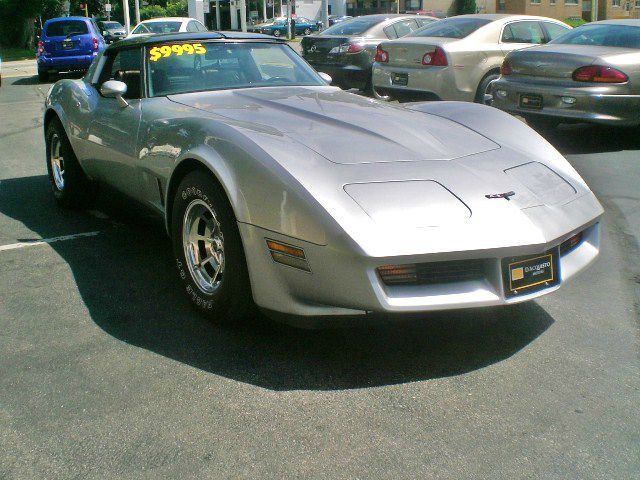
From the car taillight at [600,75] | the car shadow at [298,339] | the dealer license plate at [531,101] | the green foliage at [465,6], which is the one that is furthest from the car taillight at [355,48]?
the green foliage at [465,6]

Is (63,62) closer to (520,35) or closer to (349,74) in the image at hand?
(349,74)

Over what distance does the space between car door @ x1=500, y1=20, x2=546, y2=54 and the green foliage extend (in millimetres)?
52004

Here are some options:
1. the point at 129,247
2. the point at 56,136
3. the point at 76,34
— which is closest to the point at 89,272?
the point at 129,247

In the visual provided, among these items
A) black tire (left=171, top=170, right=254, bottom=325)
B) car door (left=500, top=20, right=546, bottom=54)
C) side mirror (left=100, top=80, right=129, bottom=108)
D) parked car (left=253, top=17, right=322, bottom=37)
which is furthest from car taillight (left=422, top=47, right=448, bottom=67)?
parked car (left=253, top=17, right=322, bottom=37)

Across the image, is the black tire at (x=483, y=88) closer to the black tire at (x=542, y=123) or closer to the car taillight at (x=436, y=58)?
the car taillight at (x=436, y=58)

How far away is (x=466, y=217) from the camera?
3.26 metres

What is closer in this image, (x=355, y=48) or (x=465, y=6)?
(x=355, y=48)

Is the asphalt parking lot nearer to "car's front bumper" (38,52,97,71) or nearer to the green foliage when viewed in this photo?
"car's front bumper" (38,52,97,71)

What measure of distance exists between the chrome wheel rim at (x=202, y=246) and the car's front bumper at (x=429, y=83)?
6657 millimetres

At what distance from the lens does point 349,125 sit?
4.01 meters

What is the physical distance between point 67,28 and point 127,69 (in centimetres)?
1658

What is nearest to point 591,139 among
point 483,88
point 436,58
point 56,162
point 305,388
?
point 483,88

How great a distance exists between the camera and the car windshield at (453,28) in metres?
10.8

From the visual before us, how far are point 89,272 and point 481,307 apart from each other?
250 centimetres
